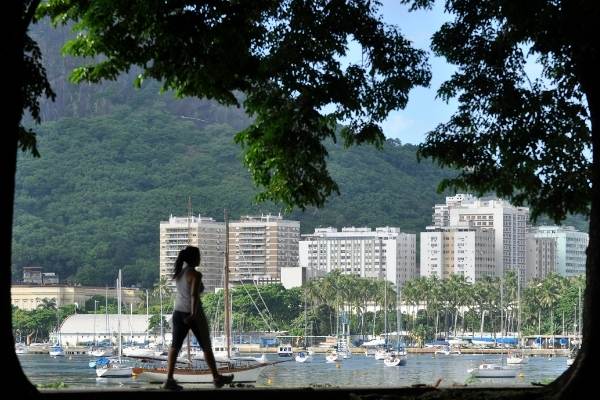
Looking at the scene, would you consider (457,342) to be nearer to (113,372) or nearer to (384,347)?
(384,347)

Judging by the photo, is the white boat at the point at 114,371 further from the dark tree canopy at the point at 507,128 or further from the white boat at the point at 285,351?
the dark tree canopy at the point at 507,128

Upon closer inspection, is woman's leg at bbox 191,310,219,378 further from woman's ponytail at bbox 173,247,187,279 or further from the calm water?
the calm water

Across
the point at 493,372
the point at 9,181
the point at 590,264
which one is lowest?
the point at 493,372

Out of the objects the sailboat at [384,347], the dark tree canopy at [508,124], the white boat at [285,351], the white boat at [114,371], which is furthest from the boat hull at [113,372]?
the dark tree canopy at [508,124]

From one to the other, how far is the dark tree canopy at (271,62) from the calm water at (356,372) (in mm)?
65442

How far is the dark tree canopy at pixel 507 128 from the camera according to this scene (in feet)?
37.8

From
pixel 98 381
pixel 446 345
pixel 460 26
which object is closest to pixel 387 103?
pixel 460 26

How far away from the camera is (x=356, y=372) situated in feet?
344

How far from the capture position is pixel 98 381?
90.0 metres

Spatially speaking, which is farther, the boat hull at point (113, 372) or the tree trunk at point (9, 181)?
the boat hull at point (113, 372)

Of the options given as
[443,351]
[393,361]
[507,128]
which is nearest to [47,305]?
[443,351]

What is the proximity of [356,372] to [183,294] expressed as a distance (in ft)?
318

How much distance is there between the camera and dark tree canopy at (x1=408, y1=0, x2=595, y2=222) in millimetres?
11508

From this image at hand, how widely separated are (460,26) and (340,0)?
1.44 meters
